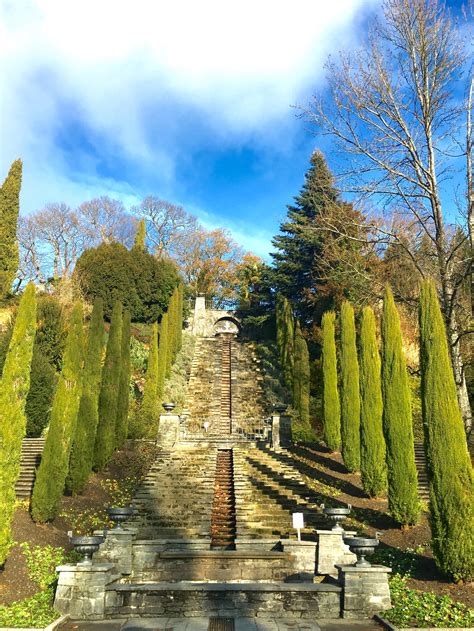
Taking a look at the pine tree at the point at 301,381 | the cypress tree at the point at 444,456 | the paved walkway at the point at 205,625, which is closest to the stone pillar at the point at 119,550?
the paved walkway at the point at 205,625

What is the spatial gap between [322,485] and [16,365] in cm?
955

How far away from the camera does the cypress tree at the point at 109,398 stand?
48.1ft

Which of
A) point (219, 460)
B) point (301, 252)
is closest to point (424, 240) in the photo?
point (219, 460)

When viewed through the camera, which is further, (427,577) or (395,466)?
(395,466)

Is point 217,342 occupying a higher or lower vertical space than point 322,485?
higher

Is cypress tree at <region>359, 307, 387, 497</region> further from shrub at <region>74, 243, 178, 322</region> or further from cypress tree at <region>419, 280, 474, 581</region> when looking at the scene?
shrub at <region>74, 243, 178, 322</region>

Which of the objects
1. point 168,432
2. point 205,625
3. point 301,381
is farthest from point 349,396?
point 205,625

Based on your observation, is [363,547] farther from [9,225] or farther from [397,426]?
[9,225]

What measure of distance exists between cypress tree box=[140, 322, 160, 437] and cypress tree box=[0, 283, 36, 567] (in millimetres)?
10621

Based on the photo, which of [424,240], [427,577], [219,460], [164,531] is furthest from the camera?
[219,460]

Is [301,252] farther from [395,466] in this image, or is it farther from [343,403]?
[395,466]

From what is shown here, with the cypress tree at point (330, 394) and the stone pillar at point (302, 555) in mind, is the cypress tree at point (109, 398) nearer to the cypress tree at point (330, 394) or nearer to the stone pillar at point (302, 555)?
the stone pillar at point (302, 555)

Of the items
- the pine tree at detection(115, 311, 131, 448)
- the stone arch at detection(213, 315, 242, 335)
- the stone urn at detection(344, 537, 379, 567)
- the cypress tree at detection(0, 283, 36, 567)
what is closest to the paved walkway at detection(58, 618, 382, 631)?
the stone urn at detection(344, 537, 379, 567)

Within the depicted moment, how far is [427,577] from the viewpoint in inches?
322
